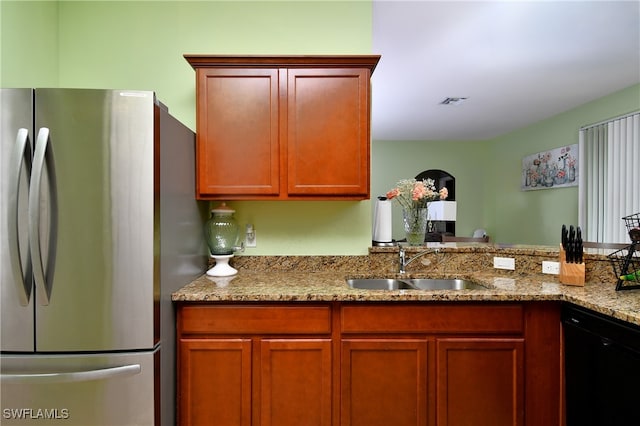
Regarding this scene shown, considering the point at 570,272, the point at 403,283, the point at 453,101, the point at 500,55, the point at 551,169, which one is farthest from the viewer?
the point at 551,169

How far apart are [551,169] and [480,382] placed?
4.60 meters

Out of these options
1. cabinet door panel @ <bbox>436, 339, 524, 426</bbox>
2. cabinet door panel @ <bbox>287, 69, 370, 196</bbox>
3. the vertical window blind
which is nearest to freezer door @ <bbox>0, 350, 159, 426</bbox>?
cabinet door panel @ <bbox>287, 69, 370, 196</bbox>

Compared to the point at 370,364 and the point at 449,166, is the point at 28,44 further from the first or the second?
the point at 449,166

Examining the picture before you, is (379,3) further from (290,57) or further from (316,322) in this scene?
(316,322)

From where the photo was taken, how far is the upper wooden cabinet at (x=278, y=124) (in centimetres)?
179

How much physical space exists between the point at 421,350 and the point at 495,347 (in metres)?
0.34

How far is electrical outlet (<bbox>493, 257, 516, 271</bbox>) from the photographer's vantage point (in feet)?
6.72

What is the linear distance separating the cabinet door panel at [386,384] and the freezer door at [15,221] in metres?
1.35

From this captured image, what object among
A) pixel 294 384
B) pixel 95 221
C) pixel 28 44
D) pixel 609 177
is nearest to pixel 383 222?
pixel 294 384

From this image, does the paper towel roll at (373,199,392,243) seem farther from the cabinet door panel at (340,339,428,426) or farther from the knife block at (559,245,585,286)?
the knife block at (559,245,585,286)

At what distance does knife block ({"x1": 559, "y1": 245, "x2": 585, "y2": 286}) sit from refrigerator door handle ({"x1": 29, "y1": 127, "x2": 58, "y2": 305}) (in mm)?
2380

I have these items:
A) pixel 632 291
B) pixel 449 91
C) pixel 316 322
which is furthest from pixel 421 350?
pixel 449 91

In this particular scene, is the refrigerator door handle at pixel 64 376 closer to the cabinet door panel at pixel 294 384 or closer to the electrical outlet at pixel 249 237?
the cabinet door panel at pixel 294 384

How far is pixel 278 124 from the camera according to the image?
5.91ft
